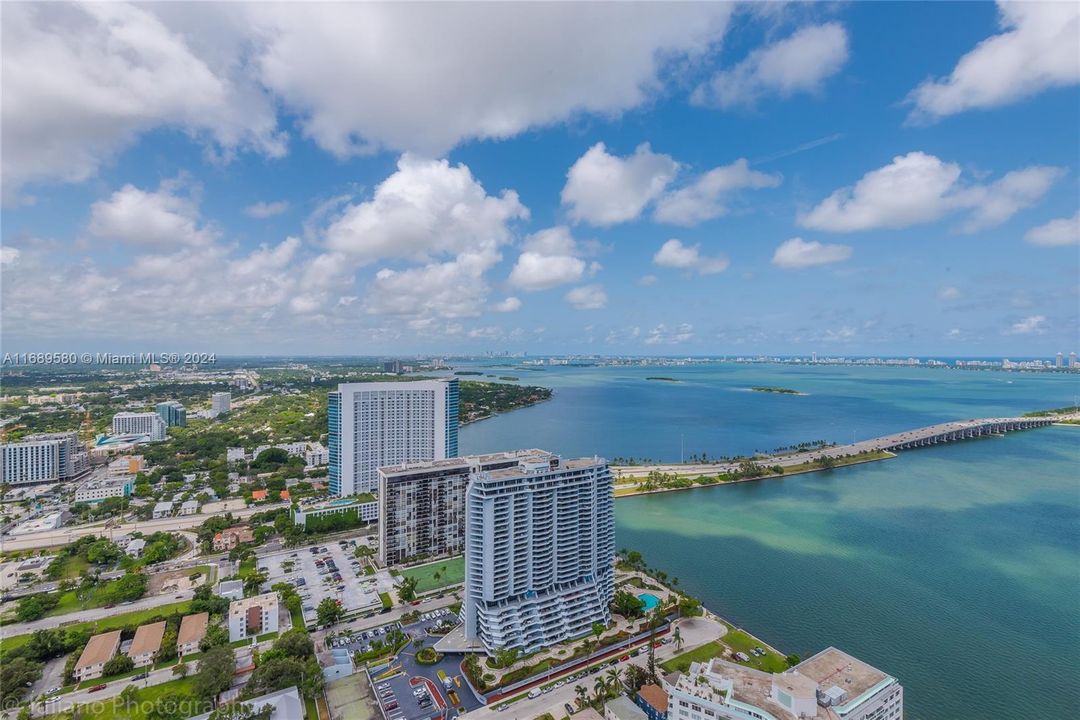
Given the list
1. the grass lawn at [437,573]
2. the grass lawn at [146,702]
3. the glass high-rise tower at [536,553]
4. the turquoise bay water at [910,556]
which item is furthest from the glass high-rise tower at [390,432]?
the grass lawn at [146,702]

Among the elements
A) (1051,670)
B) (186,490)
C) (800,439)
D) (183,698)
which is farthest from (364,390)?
(800,439)

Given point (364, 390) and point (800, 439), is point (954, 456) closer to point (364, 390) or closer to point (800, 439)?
point (800, 439)

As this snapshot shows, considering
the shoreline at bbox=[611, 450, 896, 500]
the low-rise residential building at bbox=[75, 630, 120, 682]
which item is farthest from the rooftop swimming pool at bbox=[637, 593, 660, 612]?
the low-rise residential building at bbox=[75, 630, 120, 682]

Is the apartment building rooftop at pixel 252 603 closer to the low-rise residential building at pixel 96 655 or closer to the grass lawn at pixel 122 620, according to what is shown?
→ the grass lawn at pixel 122 620

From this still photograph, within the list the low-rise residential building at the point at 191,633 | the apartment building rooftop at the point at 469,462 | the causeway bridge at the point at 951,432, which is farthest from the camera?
the causeway bridge at the point at 951,432

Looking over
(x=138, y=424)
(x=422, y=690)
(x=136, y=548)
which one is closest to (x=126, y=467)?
(x=138, y=424)

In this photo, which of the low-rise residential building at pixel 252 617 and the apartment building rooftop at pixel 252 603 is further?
the apartment building rooftop at pixel 252 603

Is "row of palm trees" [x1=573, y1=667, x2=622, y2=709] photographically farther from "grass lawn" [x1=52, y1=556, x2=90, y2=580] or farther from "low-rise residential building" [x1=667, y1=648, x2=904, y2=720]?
"grass lawn" [x1=52, y1=556, x2=90, y2=580]
